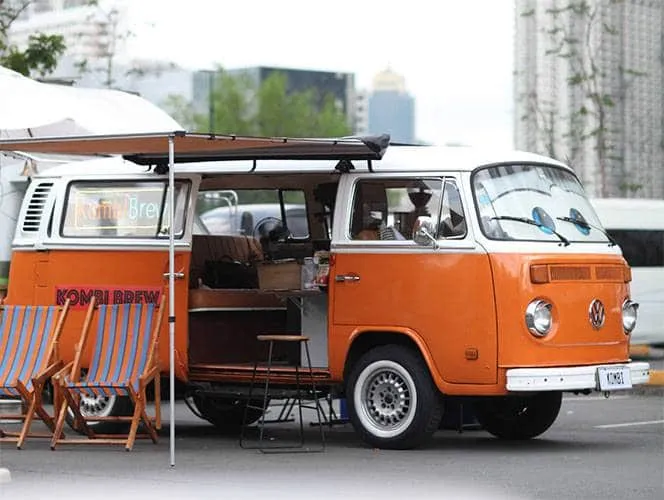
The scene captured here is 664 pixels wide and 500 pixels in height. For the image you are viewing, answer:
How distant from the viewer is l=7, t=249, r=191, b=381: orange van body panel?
1328cm

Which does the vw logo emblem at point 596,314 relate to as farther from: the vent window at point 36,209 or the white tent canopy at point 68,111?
the vent window at point 36,209

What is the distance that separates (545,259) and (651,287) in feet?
40.2

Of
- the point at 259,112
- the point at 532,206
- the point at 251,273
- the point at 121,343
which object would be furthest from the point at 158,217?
the point at 259,112

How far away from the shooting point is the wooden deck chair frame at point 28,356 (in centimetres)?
1273

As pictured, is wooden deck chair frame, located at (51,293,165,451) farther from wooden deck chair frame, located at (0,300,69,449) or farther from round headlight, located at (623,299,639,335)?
round headlight, located at (623,299,639,335)

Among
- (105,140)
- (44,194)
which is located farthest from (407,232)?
(44,194)

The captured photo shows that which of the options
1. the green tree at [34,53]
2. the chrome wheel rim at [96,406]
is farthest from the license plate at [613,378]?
the green tree at [34,53]

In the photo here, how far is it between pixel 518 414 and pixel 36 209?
455cm

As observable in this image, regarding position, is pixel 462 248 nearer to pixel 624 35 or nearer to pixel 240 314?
pixel 240 314

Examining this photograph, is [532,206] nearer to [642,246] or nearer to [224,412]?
[224,412]

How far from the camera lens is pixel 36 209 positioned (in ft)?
46.8

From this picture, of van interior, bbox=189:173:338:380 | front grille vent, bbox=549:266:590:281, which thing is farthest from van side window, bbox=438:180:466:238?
van interior, bbox=189:173:338:380

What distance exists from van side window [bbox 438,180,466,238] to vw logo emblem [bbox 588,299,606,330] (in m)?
1.15

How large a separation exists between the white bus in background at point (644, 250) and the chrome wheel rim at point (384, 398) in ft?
37.8
